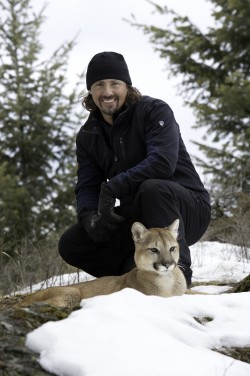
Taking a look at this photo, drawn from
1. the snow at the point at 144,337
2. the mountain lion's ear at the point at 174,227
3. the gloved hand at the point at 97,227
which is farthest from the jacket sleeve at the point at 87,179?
the snow at the point at 144,337

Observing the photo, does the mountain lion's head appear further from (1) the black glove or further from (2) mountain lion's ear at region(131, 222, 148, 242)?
(1) the black glove

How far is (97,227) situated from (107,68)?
4.60 ft

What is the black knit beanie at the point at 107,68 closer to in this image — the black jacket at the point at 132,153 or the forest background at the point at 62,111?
the black jacket at the point at 132,153

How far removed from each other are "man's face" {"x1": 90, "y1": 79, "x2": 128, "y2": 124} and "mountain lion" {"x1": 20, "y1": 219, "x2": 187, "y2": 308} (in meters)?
1.16

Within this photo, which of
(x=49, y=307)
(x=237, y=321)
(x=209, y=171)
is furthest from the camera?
(x=209, y=171)

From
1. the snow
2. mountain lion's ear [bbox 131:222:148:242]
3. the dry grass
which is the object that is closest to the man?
mountain lion's ear [bbox 131:222:148:242]

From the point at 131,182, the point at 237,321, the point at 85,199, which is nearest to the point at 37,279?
the point at 85,199

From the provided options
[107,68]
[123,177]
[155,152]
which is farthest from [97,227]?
[107,68]

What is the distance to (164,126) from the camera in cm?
570

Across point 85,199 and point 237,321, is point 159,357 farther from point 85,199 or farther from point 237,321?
point 85,199

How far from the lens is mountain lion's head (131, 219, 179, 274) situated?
5.25 meters

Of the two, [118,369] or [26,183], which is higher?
[26,183]

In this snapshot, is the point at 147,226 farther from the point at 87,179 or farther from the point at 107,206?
the point at 87,179

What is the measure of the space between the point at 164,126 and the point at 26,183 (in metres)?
14.5
